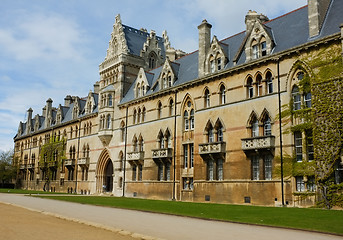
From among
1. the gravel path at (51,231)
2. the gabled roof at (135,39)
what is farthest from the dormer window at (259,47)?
the gabled roof at (135,39)

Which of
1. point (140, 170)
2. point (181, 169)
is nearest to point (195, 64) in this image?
point (181, 169)

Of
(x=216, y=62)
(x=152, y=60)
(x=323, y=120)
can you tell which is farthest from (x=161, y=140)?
(x=323, y=120)

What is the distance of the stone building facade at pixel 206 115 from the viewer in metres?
25.8

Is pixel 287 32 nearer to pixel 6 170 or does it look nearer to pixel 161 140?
pixel 161 140

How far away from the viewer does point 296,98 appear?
2562 cm

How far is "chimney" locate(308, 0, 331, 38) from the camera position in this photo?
25.6 m

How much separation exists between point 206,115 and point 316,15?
1226 centimetres

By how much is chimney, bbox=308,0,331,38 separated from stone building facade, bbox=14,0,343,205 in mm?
81

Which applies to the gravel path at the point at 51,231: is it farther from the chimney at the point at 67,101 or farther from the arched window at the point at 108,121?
the chimney at the point at 67,101

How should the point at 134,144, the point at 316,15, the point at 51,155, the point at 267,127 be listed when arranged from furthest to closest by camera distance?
1. the point at 51,155
2. the point at 134,144
3. the point at 267,127
4. the point at 316,15

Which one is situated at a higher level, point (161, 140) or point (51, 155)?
point (161, 140)

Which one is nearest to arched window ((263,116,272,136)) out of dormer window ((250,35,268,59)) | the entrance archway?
dormer window ((250,35,268,59))

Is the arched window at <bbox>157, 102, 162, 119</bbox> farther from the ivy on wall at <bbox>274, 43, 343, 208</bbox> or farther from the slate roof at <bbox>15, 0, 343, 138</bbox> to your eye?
the ivy on wall at <bbox>274, 43, 343, 208</bbox>

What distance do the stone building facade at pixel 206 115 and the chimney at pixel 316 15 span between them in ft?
0.27
